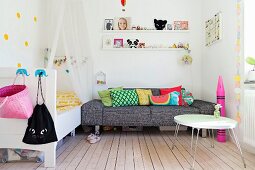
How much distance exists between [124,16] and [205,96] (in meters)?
2.04

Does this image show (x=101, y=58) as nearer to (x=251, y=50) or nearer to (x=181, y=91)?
(x=181, y=91)

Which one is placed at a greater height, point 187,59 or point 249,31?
point 249,31

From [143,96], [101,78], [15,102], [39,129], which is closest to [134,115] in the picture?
[143,96]

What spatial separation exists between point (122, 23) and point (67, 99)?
1727 mm

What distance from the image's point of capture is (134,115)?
3.03 metres

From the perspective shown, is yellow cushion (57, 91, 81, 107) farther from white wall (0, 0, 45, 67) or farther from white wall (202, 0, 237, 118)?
white wall (202, 0, 237, 118)

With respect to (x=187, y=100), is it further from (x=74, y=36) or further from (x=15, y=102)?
(x=15, y=102)

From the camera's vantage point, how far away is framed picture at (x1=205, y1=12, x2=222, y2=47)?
124 inches

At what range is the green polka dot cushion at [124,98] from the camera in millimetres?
3229

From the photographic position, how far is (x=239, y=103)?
8.61ft

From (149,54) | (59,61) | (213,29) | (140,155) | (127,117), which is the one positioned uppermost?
(213,29)

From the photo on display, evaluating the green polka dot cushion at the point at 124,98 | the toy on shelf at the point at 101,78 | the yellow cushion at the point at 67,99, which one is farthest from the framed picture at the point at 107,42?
the yellow cushion at the point at 67,99

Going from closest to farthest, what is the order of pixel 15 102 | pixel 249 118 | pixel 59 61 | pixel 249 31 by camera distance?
pixel 15 102, pixel 249 118, pixel 249 31, pixel 59 61

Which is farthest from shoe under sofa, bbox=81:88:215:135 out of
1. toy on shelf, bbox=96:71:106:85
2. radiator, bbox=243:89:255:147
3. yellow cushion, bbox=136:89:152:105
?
toy on shelf, bbox=96:71:106:85
